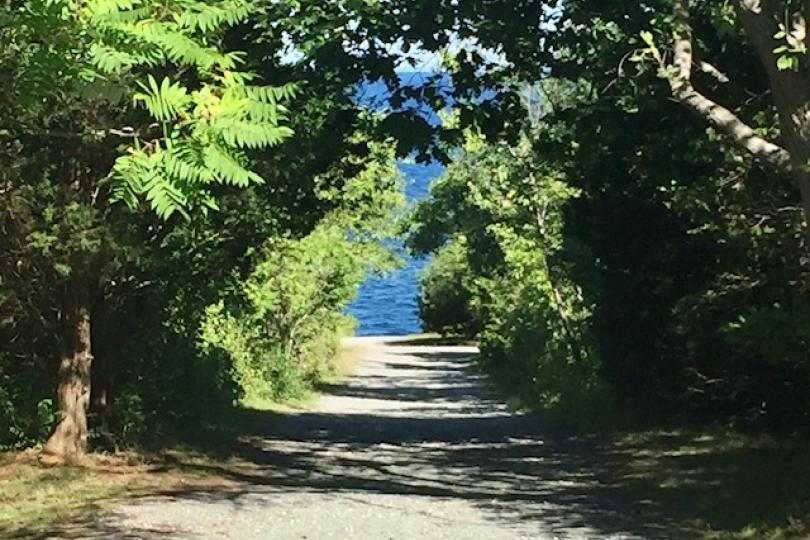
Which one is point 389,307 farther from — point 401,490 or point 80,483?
point 80,483

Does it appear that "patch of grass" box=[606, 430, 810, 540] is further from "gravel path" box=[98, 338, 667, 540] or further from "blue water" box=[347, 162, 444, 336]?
"blue water" box=[347, 162, 444, 336]

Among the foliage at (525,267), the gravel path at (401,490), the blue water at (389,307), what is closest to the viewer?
the gravel path at (401,490)

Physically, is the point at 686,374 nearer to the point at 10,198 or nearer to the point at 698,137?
the point at 698,137

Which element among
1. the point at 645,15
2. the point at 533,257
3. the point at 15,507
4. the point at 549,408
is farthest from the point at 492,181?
the point at 15,507

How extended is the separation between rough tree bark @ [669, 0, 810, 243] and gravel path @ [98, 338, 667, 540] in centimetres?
371

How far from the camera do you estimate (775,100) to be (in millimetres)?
8812

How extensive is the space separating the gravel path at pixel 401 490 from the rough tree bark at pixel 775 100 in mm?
3707

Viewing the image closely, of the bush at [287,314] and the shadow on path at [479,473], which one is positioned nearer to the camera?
the shadow on path at [479,473]

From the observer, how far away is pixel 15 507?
11.8m

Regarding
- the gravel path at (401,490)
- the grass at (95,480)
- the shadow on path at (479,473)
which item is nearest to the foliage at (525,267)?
the gravel path at (401,490)

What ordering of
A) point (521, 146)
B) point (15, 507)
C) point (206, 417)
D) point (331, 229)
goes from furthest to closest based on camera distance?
point (331, 229), point (521, 146), point (206, 417), point (15, 507)

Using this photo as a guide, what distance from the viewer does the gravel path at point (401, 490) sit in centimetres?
1073

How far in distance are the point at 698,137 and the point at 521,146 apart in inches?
518

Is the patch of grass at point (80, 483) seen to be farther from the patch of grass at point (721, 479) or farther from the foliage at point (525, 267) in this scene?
the foliage at point (525, 267)
